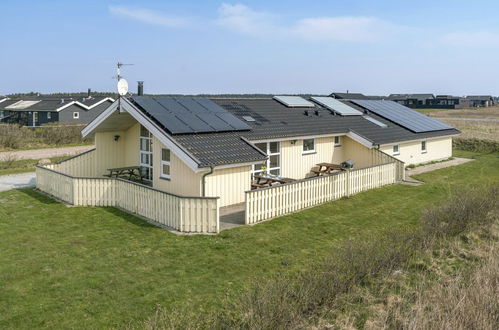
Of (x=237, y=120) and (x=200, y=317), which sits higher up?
(x=237, y=120)

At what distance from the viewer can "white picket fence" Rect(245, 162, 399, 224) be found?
47.9ft

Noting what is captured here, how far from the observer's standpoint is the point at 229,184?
16.3 metres

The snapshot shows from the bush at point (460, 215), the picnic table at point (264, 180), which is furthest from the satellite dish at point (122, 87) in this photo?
the bush at point (460, 215)

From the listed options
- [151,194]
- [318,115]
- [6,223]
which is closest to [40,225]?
[6,223]

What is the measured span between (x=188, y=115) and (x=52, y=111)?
58613 millimetres

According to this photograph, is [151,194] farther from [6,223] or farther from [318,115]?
[318,115]

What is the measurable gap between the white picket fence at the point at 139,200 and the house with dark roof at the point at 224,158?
0.11 ft

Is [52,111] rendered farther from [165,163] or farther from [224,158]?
[224,158]

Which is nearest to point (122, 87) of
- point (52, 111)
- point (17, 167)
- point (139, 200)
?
point (139, 200)

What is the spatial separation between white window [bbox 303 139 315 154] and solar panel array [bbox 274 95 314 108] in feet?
12.2

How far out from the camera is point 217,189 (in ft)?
52.2

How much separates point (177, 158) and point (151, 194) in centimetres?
196

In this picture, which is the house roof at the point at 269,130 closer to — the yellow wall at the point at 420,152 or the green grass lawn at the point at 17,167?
the yellow wall at the point at 420,152

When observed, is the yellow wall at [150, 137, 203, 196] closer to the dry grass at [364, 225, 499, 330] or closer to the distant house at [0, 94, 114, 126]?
the dry grass at [364, 225, 499, 330]
